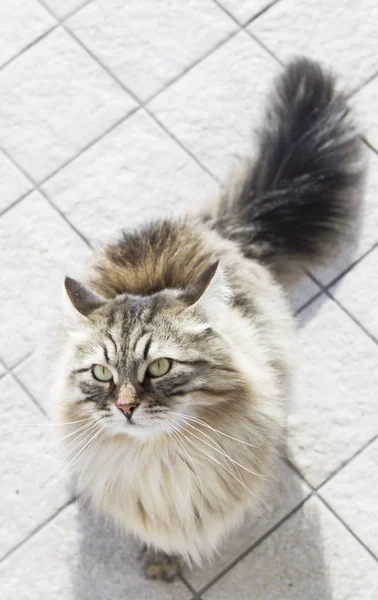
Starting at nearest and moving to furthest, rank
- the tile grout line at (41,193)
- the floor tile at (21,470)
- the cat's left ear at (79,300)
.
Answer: the cat's left ear at (79,300) < the floor tile at (21,470) < the tile grout line at (41,193)

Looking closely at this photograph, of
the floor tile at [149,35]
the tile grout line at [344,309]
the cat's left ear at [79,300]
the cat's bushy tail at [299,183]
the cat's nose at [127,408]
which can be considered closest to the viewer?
the cat's nose at [127,408]

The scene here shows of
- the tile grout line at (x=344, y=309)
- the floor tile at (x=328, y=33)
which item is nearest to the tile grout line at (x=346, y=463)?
the tile grout line at (x=344, y=309)

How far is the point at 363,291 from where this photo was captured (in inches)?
89.8

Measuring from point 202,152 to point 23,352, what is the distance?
82cm

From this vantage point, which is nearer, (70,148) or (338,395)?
(338,395)

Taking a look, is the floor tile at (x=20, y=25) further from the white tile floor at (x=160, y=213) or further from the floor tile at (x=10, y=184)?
the floor tile at (x=10, y=184)

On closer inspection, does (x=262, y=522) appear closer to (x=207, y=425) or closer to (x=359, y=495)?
(x=359, y=495)

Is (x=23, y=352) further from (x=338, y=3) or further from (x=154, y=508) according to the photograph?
(x=338, y=3)

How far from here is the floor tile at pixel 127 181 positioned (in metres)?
2.38

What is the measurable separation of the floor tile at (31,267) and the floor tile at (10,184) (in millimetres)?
30

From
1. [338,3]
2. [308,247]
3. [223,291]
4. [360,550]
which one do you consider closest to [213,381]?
[223,291]

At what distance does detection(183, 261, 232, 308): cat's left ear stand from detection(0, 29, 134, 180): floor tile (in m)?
1.04

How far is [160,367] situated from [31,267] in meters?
0.98

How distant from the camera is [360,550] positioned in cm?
209
